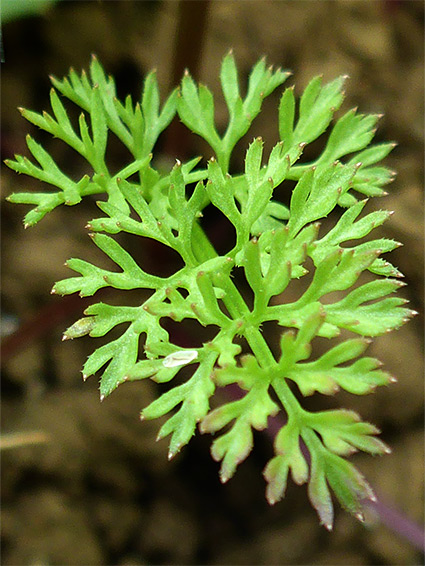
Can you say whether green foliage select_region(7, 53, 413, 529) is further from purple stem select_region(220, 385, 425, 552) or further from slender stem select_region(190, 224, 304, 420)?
purple stem select_region(220, 385, 425, 552)

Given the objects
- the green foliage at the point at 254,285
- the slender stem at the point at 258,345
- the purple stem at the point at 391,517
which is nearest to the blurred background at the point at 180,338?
the purple stem at the point at 391,517

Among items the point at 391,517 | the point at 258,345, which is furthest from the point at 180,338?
the point at 258,345

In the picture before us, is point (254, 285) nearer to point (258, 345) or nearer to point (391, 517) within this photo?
point (258, 345)

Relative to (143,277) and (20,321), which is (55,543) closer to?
(20,321)

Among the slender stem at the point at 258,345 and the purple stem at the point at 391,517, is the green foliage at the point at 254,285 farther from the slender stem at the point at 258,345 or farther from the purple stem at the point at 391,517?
the purple stem at the point at 391,517

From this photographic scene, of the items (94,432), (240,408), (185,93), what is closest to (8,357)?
(94,432)
